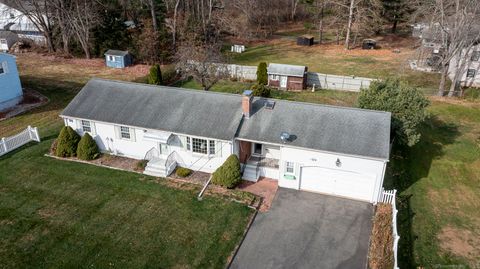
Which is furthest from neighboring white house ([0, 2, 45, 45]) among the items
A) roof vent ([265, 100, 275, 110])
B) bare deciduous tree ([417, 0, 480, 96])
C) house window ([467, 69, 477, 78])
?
house window ([467, 69, 477, 78])

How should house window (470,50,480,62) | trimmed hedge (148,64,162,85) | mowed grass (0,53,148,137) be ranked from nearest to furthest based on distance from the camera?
mowed grass (0,53,148,137), trimmed hedge (148,64,162,85), house window (470,50,480,62)

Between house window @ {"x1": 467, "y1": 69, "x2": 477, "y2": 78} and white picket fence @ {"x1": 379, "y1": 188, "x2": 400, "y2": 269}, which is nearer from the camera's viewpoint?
white picket fence @ {"x1": 379, "y1": 188, "x2": 400, "y2": 269}

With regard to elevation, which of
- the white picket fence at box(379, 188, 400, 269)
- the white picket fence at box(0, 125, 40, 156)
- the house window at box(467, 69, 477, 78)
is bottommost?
the white picket fence at box(379, 188, 400, 269)

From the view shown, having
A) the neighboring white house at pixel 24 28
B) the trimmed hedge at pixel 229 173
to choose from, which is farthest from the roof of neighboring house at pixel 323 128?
the neighboring white house at pixel 24 28

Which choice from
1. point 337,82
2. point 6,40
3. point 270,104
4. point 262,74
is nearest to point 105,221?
point 270,104

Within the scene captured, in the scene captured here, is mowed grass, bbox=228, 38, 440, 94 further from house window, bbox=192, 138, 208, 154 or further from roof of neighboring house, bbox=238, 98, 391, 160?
house window, bbox=192, 138, 208, 154

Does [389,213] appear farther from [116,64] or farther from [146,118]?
[116,64]

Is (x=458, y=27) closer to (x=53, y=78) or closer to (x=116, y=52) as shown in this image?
(x=116, y=52)

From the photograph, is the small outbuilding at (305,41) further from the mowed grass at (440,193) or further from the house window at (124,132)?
the house window at (124,132)
